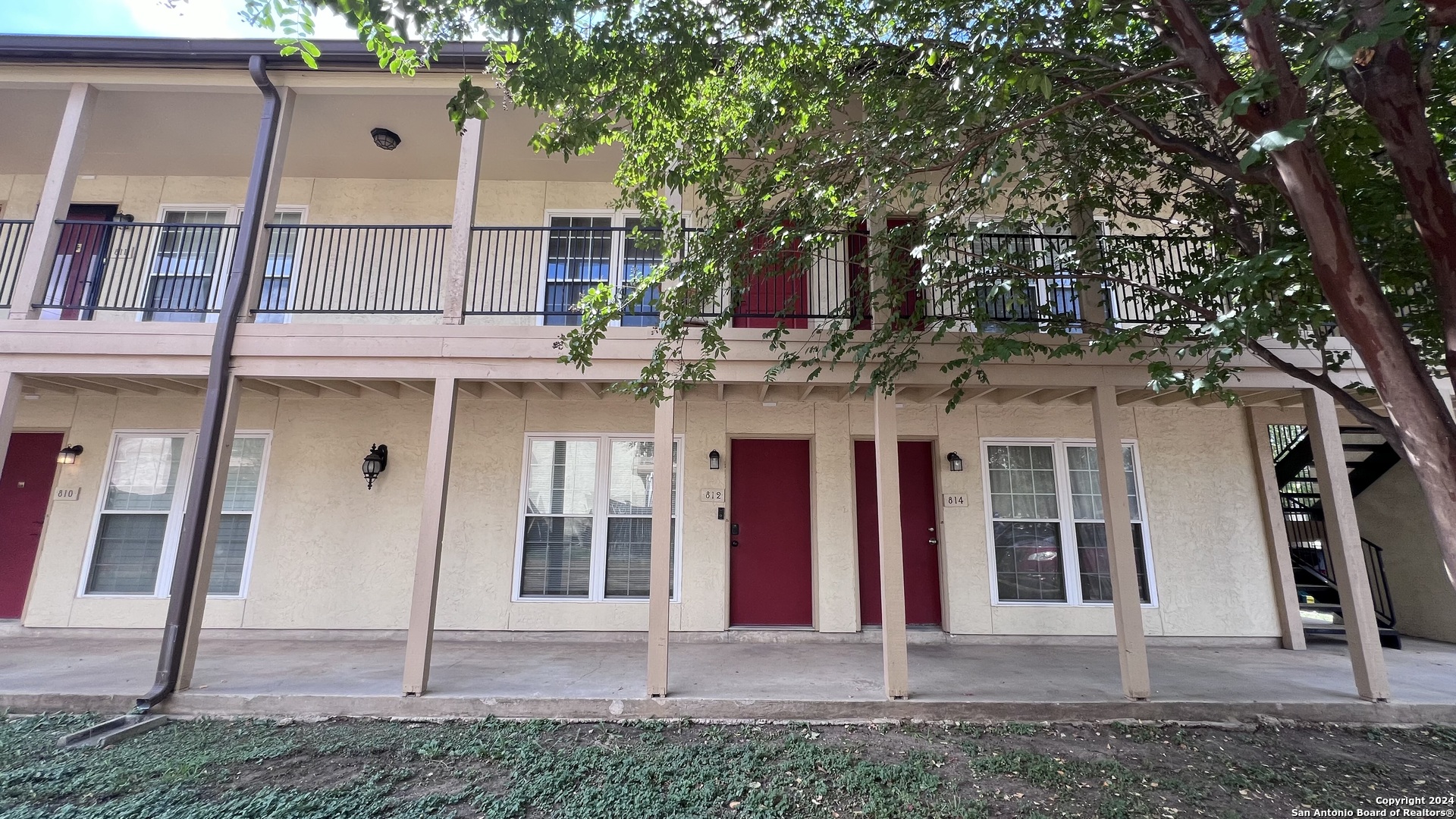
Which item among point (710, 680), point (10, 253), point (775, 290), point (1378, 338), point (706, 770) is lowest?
point (706, 770)

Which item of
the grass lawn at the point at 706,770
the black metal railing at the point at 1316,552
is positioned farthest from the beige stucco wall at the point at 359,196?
the black metal railing at the point at 1316,552

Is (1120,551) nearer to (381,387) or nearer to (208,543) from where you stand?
(381,387)

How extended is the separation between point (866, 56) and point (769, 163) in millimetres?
1159

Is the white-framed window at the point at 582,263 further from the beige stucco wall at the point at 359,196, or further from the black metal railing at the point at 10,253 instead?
the black metal railing at the point at 10,253

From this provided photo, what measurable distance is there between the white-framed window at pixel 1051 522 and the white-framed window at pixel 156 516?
8.46m

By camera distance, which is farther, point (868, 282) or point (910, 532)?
point (910, 532)

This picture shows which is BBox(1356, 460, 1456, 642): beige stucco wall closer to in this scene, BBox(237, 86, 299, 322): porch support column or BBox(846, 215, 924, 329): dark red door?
BBox(846, 215, 924, 329): dark red door

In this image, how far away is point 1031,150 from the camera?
4668 mm

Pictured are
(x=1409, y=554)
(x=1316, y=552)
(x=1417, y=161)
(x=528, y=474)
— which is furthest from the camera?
(x=1316, y=552)

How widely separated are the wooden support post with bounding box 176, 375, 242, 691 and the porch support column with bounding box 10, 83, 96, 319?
1.95 meters

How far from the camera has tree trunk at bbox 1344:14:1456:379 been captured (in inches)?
111

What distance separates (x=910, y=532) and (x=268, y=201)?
293 inches

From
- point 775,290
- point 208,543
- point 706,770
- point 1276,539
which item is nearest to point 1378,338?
point 706,770

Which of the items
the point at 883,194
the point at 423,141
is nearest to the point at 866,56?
the point at 883,194
